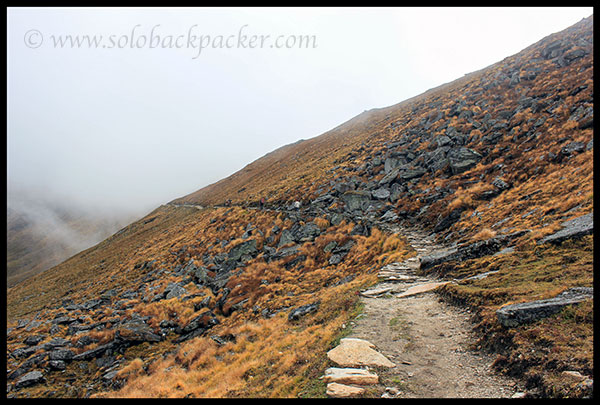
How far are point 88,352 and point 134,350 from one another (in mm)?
3156

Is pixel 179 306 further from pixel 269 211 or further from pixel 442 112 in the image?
pixel 442 112

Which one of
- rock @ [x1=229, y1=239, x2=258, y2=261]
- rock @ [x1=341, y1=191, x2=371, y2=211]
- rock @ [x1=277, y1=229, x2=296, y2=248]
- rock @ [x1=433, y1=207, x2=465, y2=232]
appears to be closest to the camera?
rock @ [x1=433, y1=207, x2=465, y2=232]

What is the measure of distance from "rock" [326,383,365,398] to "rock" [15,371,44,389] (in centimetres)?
1996

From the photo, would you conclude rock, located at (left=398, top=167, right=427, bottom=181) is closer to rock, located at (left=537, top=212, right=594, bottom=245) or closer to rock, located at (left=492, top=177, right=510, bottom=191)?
rock, located at (left=492, top=177, right=510, bottom=191)

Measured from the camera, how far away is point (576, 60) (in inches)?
1297

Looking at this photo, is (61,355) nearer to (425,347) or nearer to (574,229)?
(425,347)

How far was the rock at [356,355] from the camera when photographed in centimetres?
736

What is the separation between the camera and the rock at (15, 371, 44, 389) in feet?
50.2

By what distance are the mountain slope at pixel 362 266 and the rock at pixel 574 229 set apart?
10 cm

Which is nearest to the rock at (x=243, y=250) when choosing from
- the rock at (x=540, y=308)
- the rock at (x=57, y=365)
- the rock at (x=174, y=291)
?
the rock at (x=174, y=291)

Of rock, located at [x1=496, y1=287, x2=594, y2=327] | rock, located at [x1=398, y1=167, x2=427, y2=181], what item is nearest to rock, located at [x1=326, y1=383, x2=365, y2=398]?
rock, located at [x1=496, y1=287, x2=594, y2=327]
